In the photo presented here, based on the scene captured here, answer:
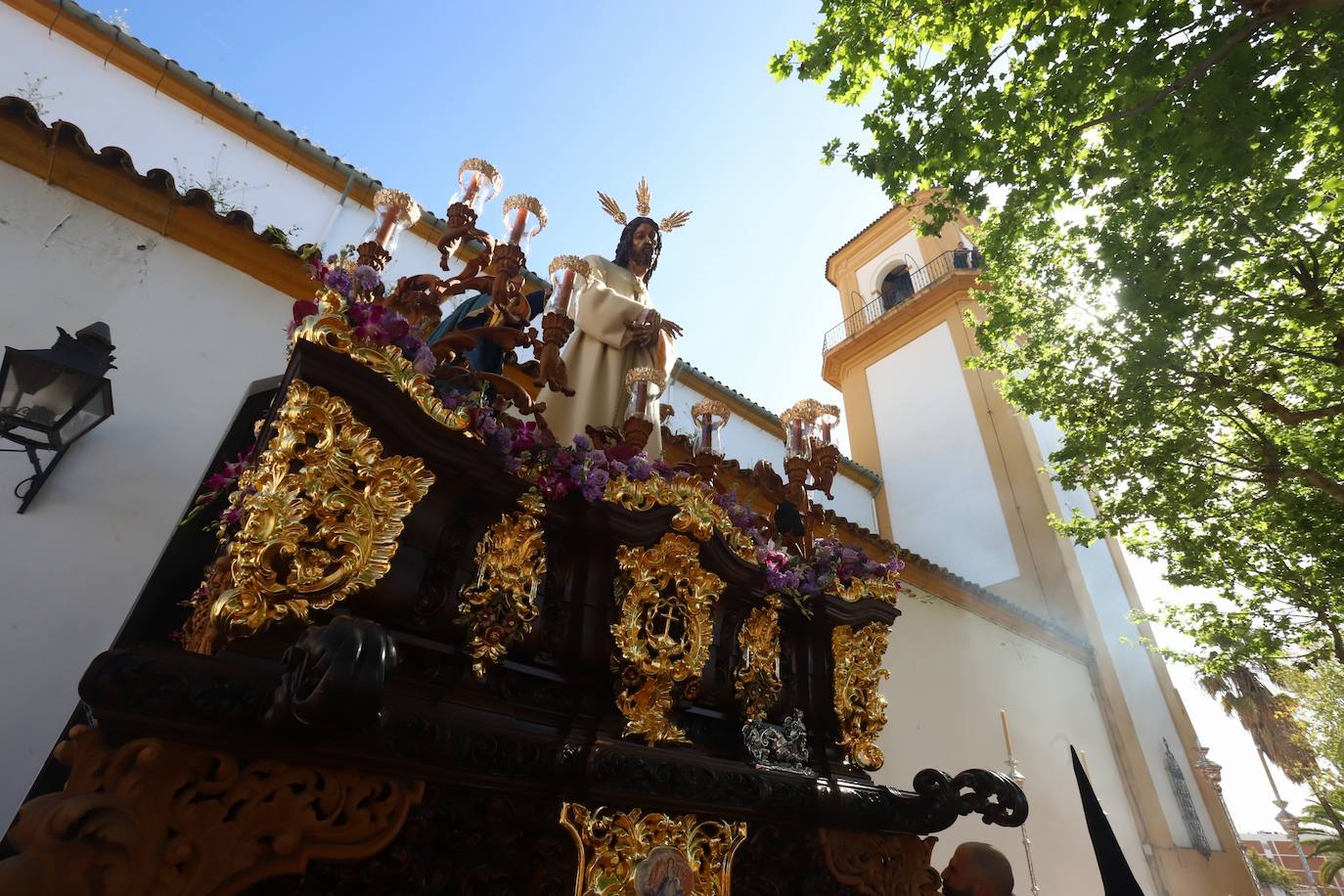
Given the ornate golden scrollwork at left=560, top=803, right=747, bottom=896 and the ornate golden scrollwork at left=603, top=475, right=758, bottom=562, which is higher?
the ornate golden scrollwork at left=603, top=475, right=758, bottom=562

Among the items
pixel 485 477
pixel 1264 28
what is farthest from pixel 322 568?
pixel 1264 28

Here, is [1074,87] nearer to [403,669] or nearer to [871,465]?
[403,669]

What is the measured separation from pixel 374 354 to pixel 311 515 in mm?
500

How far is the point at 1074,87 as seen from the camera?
4.31 m

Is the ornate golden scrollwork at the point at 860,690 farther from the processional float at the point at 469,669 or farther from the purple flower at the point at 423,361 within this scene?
the purple flower at the point at 423,361

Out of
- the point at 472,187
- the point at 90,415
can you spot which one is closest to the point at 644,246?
the point at 472,187

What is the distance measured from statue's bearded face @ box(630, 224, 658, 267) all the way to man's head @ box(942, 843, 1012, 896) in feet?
11.2

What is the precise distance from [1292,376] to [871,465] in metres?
6.82

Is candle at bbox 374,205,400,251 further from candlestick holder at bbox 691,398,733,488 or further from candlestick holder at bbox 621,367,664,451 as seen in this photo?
candlestick holder at bbox 691,398,733,488

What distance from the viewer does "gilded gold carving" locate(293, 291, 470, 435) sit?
193 cm

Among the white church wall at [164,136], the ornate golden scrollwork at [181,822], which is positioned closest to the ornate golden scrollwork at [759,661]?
the ornate golden scrollwork at [181,822]

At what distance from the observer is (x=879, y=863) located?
271 cm

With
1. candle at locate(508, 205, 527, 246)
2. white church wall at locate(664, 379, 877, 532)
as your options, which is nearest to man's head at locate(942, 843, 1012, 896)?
candle at locate(508, 205, 527, 246)

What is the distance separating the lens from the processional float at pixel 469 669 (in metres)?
1.47
